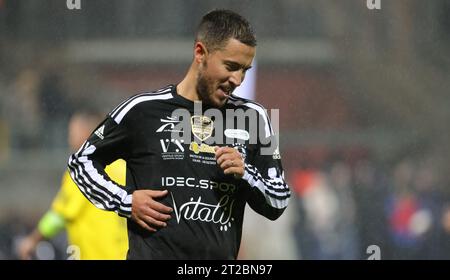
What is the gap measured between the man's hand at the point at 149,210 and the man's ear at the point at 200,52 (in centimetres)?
56

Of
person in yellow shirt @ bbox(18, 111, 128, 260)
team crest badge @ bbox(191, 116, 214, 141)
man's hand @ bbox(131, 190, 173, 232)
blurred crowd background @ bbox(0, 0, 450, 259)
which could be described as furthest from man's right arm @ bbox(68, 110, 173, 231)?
blurred crowd background @ bbox(0, 0, 450, 259)

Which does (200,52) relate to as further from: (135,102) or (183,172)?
(183,172)

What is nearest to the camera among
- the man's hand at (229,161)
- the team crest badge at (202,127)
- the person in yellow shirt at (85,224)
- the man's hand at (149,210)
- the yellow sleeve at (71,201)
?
the man's hand at (229,161)

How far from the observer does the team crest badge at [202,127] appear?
3824 mm

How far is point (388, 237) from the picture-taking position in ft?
24.5

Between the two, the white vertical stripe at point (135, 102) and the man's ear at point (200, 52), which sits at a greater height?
the man's ear at point (200, 52)

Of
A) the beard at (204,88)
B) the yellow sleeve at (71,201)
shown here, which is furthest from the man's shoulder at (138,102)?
the yellow sleeve at (71,201)

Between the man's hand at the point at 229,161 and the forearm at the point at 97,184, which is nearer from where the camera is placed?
the man's hand at the point at 229,161

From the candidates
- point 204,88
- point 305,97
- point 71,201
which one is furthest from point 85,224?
point 305,97

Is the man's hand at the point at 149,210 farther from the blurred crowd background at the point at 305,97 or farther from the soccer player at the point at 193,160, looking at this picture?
the blurred crowd background at the point at 305,97

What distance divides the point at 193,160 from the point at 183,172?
0.20 feet

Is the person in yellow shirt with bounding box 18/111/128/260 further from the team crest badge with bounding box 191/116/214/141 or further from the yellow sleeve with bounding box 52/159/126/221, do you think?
the team crest badge with bounding box 191/116/214/141

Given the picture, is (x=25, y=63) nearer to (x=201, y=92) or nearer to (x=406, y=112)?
(x=406, y=112)

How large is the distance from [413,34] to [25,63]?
129 inches
